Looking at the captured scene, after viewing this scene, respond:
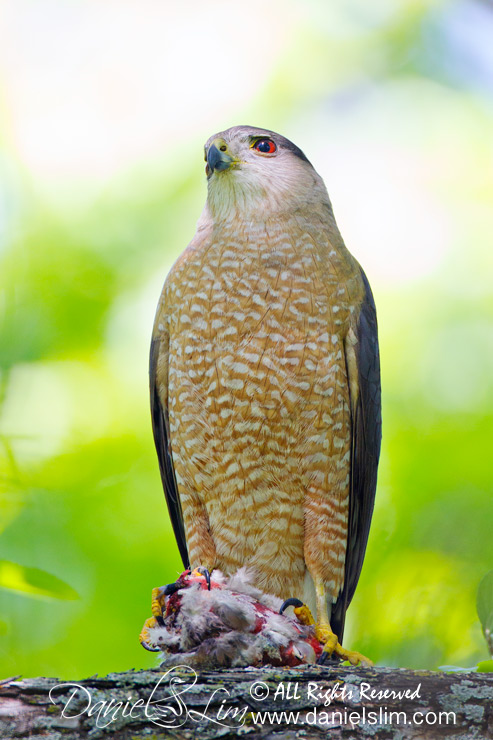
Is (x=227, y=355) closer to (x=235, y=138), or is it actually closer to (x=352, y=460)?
(x=352, y=460)

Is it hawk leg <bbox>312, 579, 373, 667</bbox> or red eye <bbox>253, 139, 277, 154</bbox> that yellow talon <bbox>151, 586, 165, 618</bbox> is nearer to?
hawk leg <bbox>312, 579, 373, 667</bbox>

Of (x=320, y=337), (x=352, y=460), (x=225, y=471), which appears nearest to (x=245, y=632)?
(x=225, y=471)

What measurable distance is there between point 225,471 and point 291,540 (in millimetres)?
520

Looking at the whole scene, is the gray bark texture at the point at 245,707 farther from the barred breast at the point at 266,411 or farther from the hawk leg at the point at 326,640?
the barred breast at the point at 266,411

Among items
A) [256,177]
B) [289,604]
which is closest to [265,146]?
[256,177]

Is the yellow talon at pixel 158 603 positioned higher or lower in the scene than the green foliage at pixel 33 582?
lower

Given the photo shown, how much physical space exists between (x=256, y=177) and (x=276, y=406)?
1.54 m

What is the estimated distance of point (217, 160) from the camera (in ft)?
15.0

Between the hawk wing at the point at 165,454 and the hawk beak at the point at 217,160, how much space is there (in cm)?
111

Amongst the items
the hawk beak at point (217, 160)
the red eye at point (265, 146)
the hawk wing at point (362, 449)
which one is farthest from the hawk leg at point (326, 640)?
the red eye at point (265, 146)

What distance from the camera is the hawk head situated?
4.53 meters

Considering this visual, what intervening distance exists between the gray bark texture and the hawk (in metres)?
1.26

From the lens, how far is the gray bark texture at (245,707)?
2348 mm

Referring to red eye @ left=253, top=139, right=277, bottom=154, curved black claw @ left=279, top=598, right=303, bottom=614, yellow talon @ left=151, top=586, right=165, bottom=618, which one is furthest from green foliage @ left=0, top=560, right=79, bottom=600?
red eye @ left=253, top=139, right=277, bottom=154
